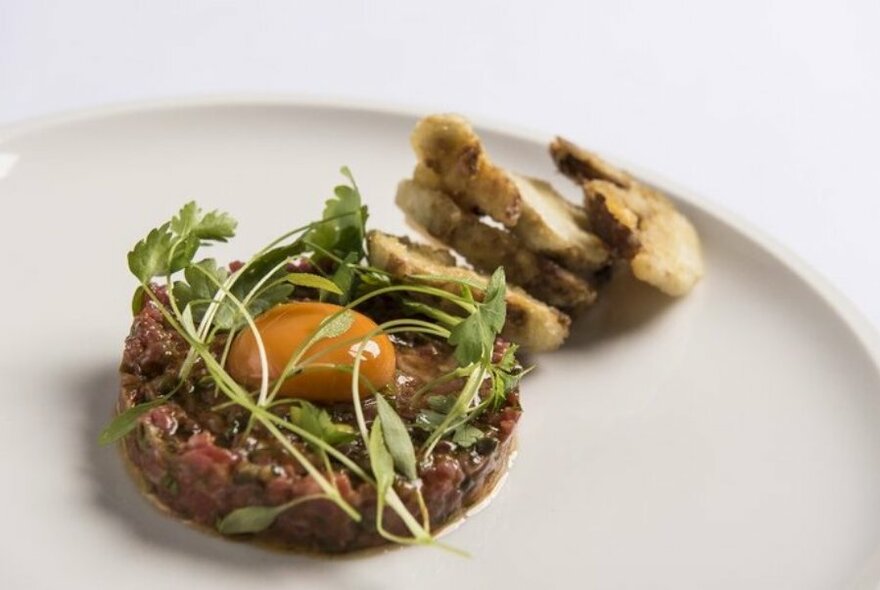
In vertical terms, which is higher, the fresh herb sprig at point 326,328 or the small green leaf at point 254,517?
the fresh herb sprig at point 326,328

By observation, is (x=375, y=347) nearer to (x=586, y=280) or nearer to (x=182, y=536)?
(x=182, y=536)

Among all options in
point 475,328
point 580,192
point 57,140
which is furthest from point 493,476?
point 57,140

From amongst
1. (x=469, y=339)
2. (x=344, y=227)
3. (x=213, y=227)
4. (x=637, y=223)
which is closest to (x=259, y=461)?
(x=469, y=339)

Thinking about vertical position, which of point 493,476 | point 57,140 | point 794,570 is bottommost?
point 57,140

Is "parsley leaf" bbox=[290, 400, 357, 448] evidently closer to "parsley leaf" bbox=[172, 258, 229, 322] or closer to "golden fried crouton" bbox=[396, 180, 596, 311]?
"parsley leaf" bbox=[172, 258, 229, 322]

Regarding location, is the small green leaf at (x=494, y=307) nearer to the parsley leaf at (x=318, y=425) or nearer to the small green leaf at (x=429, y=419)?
the small green leaf at (x=429, y=419)

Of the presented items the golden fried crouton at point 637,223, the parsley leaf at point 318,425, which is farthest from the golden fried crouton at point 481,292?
the parsley leaf at point 318,425

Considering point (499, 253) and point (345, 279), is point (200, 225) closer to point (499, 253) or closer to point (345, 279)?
point (345, 279)
